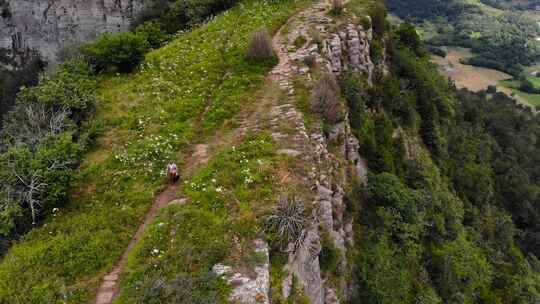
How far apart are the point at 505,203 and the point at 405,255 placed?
1972cm

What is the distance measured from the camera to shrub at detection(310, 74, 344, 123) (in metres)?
14.6

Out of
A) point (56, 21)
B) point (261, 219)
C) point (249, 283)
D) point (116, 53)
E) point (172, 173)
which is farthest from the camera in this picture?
point (56, 21)

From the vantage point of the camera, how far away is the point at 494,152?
32.7 metres

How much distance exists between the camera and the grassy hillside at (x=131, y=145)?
9.09 meters

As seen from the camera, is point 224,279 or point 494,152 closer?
point 224,279

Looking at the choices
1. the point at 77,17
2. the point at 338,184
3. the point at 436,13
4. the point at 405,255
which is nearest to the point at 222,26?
the point at 338,184

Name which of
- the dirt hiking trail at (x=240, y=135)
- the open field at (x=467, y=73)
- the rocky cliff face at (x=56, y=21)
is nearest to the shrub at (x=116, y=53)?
the dirt hiking trail at (x=240, y=135)

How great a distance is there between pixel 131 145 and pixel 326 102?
23.2 ft

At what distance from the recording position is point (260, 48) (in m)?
17.4

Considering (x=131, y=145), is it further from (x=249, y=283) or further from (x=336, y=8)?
(x=336, y=8)

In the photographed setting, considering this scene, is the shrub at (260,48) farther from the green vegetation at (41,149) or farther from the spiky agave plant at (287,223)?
the spiky agave plant at (287,223)

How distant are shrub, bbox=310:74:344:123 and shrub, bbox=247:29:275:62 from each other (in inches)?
131

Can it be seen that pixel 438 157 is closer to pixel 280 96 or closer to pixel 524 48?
pixel 280 96

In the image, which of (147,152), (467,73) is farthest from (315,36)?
(467,73)
